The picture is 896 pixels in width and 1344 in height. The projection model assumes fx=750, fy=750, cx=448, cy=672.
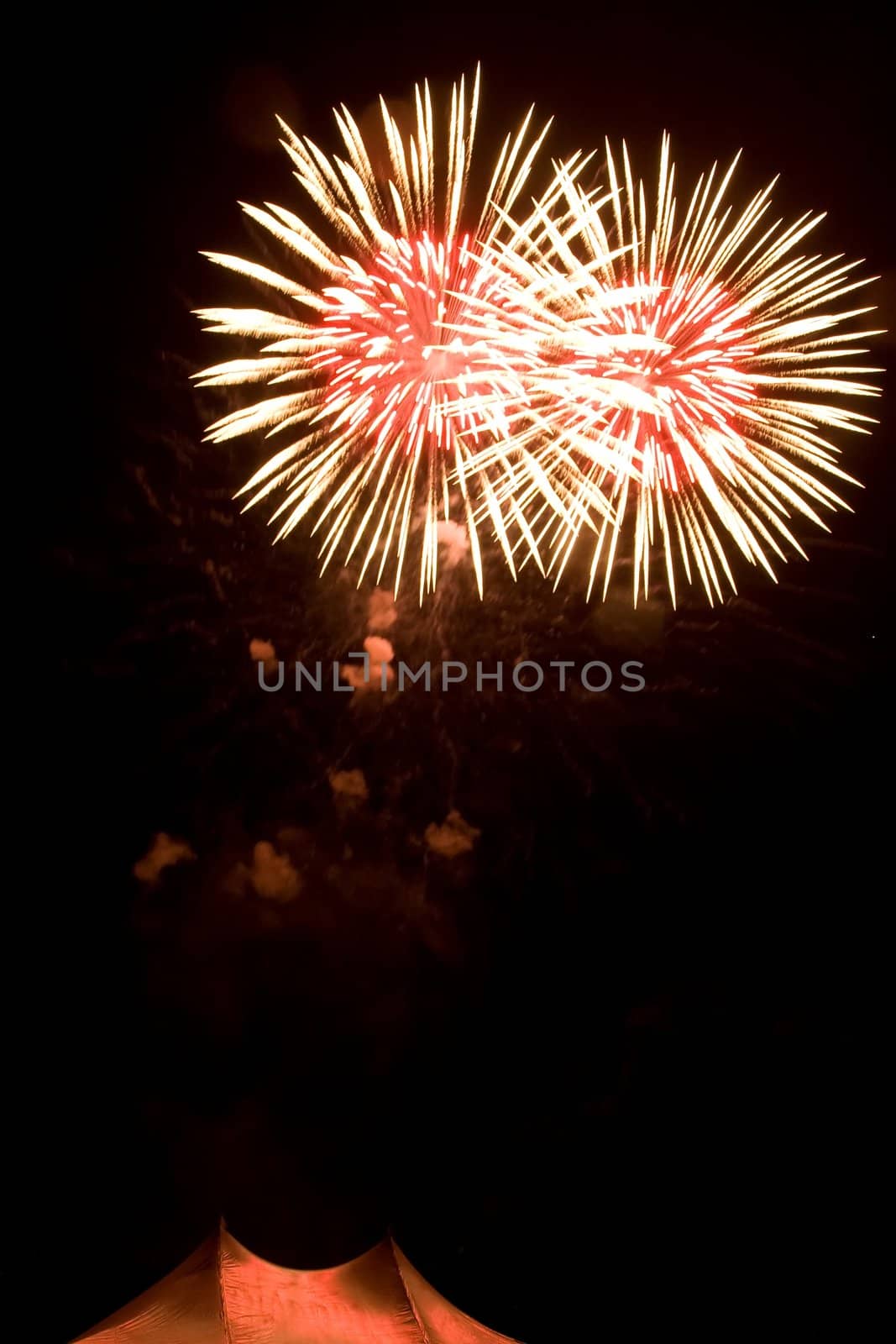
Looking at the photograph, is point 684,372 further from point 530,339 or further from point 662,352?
point 530,339

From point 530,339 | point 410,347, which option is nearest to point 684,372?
point 530,339

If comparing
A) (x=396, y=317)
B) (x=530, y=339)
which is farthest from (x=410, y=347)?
(x=530, y=339)

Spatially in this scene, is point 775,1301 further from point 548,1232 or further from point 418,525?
point 418,525

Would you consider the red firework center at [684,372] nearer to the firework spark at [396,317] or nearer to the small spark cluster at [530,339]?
the small spark cluster at [530,339]

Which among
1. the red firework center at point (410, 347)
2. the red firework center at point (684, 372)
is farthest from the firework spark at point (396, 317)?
the red firework center at point (684, 372)

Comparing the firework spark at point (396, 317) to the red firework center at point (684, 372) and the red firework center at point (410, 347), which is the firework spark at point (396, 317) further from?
the red firework center at point (684, 372)

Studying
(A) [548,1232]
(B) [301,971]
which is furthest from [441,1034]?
(A) [548,1232]

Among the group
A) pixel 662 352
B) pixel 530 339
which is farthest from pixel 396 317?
pixel 662 352

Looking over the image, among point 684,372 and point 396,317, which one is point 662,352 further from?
point 396,317

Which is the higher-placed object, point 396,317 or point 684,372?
point 396,317

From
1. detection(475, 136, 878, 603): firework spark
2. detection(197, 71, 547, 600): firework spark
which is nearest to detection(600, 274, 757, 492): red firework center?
detection(475, 136, 878, 603): firework spark

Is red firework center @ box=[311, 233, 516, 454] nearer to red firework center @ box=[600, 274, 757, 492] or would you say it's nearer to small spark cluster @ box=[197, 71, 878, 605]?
small spark cluster @ box=[197, 71, 878, 605]

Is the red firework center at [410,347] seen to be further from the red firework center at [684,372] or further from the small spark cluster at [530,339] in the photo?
the red firework center at [684,372]
